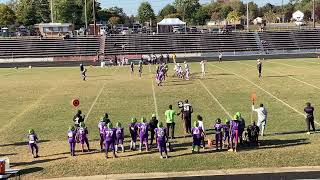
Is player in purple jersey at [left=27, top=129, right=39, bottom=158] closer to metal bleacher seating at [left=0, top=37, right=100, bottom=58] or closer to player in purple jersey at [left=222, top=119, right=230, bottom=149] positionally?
player in purple jersey at [left=222, top=119, right=230, bottom=149]

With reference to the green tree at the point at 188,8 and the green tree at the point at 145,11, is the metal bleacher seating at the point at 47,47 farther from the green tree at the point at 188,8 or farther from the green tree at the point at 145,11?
the green tree at the point at 145,11

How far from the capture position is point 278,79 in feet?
126

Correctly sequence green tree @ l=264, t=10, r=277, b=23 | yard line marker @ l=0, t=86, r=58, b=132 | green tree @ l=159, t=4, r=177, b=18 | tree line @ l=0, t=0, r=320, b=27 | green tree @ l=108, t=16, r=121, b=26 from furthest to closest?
green tree @ l=264, t=10, r=277, b=23
green tree @ l=159, t=4, r=177, b=18
green tree @ l=108, t=16, r=121, b=26
tree line @ l=0, t=0, r=320, b=27
yard line marker @ l=0, t=86, r=58, b=132

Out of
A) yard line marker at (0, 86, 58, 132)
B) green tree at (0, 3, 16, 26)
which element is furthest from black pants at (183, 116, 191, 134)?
green tree at (0, 3, 16, 26)

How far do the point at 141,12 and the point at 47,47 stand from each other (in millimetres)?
75342

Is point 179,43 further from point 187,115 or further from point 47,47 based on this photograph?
point 187,115

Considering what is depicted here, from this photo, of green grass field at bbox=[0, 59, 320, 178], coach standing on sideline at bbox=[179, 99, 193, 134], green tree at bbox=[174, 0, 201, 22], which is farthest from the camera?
green tree at bbox=[174, 0, 201, 22]

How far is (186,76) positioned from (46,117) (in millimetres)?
16656

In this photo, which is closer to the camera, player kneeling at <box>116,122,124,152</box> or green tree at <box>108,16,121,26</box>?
player kneeling at <box>116,122,124,152</box>

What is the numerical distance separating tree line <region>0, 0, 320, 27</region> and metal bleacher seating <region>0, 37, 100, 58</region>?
31.3 meters

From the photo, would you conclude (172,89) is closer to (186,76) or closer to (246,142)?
(186,76)

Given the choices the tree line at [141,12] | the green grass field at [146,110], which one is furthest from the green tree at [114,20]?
the green grass field at [146,110]

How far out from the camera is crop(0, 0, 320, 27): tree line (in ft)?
384

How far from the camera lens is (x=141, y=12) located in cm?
14350
